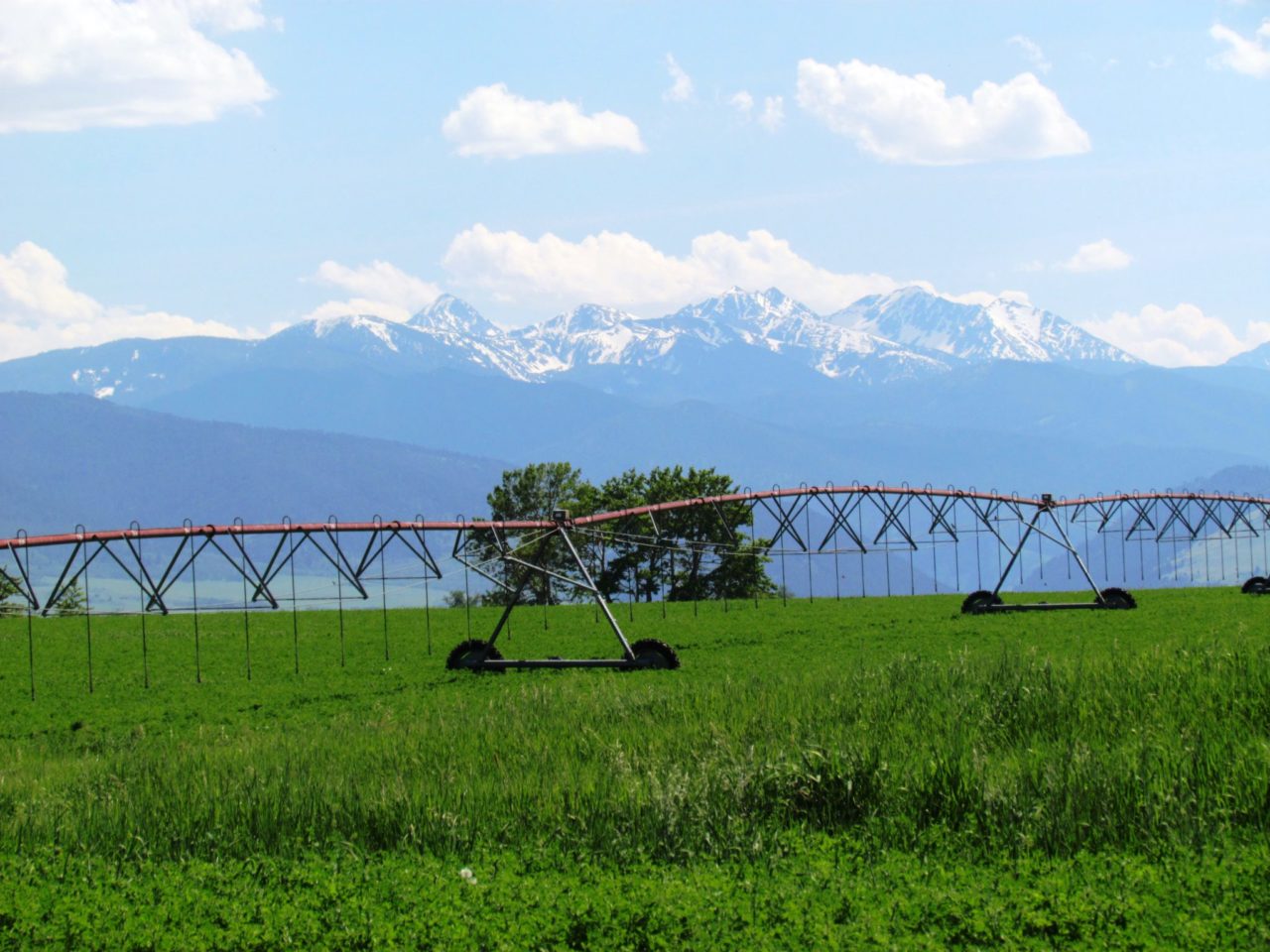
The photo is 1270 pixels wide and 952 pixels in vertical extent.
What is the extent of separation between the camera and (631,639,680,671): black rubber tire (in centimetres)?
3747

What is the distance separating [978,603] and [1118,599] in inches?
213

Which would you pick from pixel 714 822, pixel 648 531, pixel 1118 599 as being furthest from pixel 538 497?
pixel 714 822

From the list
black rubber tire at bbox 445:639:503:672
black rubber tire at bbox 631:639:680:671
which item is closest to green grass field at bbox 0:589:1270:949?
black rubber tire at bbox 631:639:680:671

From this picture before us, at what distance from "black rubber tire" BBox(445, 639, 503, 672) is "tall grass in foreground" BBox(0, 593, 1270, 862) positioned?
1186cm

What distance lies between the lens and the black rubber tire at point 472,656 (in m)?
39.2

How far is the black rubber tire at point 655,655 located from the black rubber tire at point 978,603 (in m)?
21.8

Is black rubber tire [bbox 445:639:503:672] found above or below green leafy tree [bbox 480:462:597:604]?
below

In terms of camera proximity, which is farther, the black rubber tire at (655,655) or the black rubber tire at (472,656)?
the black rubber tire at (472,656)

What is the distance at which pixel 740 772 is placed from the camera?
16.1 meters

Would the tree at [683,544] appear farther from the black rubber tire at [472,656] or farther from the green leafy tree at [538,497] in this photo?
the black rubber tire at [472,656]

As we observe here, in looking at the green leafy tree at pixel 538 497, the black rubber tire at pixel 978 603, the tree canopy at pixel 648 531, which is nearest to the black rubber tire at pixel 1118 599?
the black rubber tire at pixel 978 603

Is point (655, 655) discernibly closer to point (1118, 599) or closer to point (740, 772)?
point (740, 772)

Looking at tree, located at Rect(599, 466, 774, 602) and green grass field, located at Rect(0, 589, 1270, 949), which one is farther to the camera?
tree, located at Rect(599, 466, 774, 602)

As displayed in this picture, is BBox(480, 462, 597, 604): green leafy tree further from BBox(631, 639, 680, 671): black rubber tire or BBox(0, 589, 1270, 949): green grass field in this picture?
BBox(0, 589, 1270, 949): green grass field
